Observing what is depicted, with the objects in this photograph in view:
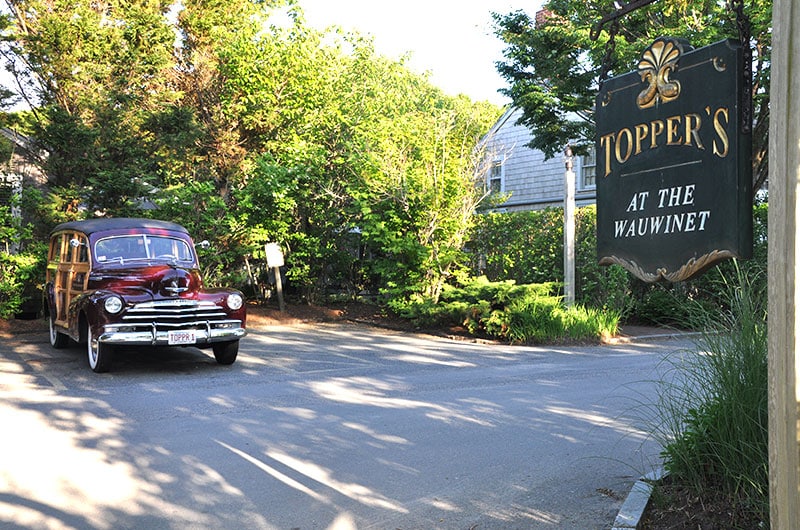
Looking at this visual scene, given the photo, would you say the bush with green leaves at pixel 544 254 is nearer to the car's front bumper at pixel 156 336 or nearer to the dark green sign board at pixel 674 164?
the car's front bumper at pixel 156 336

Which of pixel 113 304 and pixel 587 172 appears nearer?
pixel 113 304

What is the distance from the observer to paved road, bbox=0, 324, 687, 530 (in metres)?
4.77

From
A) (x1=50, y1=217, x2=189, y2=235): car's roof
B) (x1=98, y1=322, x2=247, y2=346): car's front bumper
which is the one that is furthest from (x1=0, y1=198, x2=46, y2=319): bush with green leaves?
(x1=98, y1=322, x2=247, y2=346): car's front bumper

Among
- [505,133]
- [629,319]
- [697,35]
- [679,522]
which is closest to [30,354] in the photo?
[679,522]

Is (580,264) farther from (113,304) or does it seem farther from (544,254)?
(113,304)

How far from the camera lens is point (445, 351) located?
12.9 metres

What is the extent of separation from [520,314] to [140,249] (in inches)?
283

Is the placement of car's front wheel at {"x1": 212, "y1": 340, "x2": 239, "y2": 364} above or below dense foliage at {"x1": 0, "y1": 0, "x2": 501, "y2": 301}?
below

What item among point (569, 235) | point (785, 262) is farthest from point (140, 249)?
point (785, 262)

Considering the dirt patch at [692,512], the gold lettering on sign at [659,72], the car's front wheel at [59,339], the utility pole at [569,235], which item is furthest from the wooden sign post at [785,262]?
the utility pole at [569,235]

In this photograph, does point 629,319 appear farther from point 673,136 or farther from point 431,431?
point 673,136

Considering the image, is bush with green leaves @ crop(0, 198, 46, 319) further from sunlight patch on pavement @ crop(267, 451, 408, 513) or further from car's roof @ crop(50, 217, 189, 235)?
sunlight patch on pavement @ crop(267, 451, 408, 513)

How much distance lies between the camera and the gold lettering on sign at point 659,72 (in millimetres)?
3744

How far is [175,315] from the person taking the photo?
10211mm
